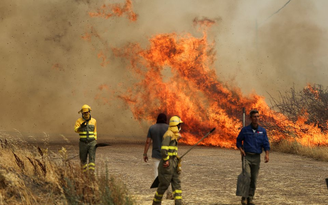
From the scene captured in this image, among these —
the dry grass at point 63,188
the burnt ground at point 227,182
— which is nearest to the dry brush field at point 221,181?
the burnt ground at point 227,182

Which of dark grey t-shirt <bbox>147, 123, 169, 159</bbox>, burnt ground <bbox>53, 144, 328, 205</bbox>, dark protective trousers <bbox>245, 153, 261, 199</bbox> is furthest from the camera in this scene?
burnt ground <bbox>53, 144, 328, 205</bbox>

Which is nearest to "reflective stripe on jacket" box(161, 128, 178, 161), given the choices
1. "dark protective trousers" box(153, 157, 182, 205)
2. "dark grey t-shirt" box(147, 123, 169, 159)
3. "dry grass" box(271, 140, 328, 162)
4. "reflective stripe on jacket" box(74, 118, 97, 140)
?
"dark protective trousers" box(153, 157, 182, 205)

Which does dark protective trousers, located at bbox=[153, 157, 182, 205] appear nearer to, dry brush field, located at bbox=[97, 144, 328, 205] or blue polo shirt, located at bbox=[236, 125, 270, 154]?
dry brush field, located at bbox=[97, 144, 328, 205]

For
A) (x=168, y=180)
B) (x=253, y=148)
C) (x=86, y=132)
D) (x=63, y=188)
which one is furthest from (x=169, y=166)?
(x=86, y=132)

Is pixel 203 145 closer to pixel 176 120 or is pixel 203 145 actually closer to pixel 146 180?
pixel 146 180

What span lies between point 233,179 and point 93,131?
4.45 metres

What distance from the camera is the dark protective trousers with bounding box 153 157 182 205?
7117 millimetres

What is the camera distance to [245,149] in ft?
28.1

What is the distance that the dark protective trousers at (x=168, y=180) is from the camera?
7.12 m

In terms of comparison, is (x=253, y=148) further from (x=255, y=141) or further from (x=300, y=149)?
(x=300, y=149)

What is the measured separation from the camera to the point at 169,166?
7164 mm

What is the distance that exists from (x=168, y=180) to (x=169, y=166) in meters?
0.24

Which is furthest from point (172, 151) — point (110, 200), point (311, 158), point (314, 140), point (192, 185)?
point (314, 140)

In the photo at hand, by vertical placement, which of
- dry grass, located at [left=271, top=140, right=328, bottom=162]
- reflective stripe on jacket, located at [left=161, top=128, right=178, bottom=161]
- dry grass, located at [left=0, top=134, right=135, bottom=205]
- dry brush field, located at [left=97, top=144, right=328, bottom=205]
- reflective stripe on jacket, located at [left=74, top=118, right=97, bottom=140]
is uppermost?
reflective stripe on jacket, located at [left=74, top=118, right=97, bottom=140]
